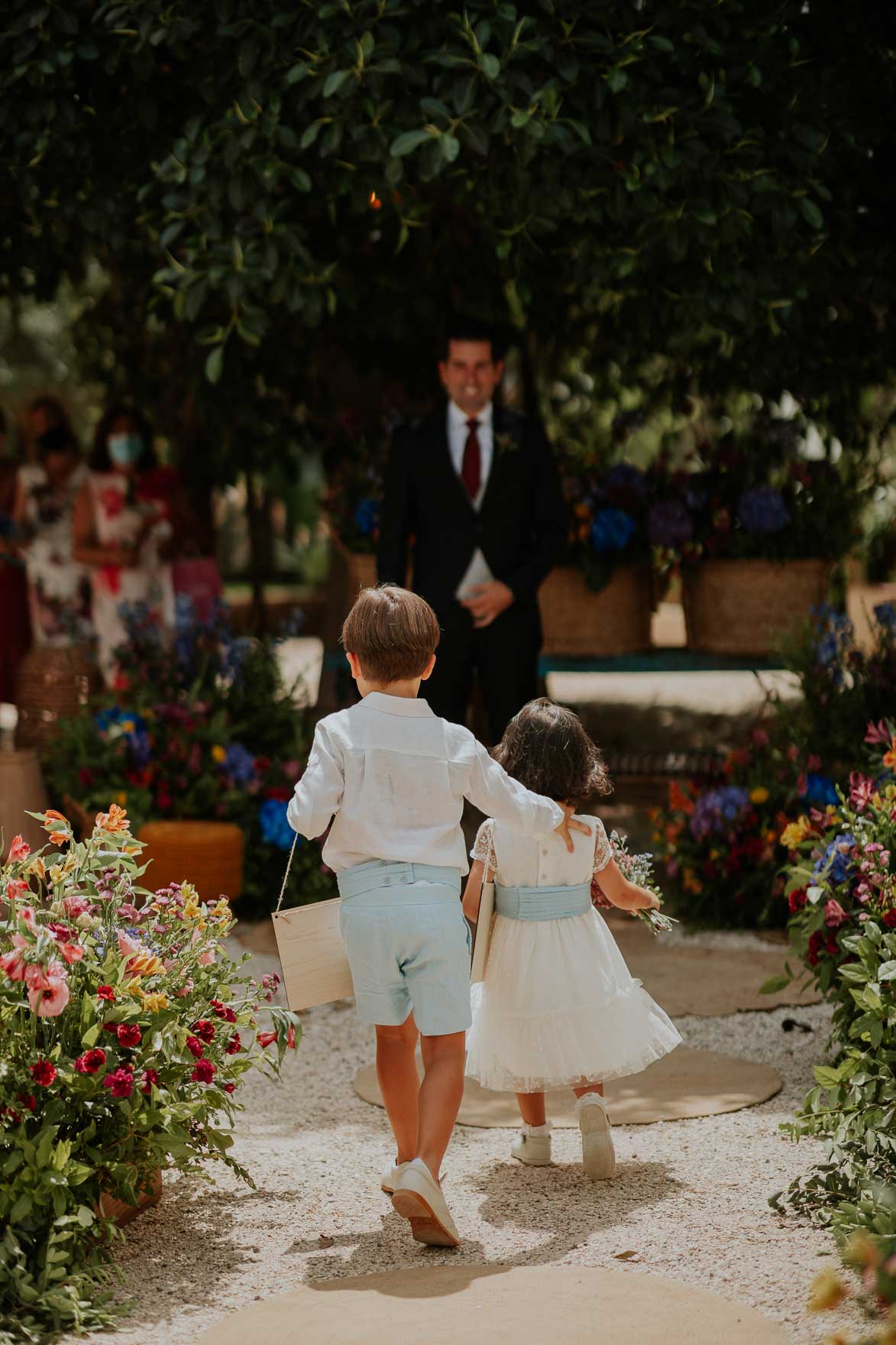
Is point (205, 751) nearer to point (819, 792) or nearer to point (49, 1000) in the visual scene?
point (819, 792)

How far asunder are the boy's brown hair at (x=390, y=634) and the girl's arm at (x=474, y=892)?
55cm

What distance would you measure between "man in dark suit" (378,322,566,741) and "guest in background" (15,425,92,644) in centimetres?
269

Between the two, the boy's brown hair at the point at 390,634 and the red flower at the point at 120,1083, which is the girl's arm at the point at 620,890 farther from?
the red flower at the point at 120,1083

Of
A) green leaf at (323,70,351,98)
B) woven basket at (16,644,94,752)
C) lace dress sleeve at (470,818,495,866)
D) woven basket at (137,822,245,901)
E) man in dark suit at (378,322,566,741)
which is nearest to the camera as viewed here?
lace dress sleeve at (470,818,495,866)

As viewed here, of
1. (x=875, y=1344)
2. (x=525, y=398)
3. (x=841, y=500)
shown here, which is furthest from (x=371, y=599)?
(x=525, y=398)

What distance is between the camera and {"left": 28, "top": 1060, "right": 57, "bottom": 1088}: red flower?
2818 millimetres

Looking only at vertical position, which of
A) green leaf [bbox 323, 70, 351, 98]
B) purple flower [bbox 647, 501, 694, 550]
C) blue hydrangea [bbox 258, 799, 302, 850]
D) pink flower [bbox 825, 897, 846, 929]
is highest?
green leaf [bbox 323, 70, 351, 98]

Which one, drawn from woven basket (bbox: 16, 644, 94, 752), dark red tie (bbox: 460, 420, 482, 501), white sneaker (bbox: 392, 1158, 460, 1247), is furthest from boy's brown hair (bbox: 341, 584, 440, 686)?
woven basket (bbox: 16, 644, 94, 752)

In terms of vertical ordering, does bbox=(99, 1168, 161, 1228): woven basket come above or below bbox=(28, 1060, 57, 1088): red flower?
below

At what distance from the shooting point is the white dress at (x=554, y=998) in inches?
137

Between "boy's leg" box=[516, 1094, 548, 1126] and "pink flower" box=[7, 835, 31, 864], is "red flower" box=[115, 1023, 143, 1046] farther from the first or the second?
"boy's leg" box=[516, 1094, 548, 1126]

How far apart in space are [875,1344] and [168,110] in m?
4.91

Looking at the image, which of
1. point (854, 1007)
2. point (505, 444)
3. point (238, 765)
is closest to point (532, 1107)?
point (854, 1007)

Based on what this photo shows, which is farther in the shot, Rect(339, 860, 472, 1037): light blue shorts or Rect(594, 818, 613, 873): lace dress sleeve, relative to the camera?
Rect(594, 818, 613, 873): lace dress sleeve
